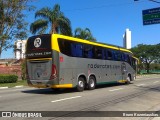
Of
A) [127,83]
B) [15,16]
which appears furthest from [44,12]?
[127,83]

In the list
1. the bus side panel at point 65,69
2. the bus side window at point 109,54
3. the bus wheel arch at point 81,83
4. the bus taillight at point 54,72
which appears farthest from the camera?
the bus side window at point 109,54

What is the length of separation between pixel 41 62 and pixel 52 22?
Answer: 84.8 ft

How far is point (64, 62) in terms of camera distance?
62.5 ft

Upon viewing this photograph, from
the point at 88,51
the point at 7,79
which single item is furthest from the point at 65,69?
the point at 7,79

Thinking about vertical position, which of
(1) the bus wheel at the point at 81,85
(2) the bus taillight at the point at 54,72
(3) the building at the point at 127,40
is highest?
(3) the building at the point at 127,40

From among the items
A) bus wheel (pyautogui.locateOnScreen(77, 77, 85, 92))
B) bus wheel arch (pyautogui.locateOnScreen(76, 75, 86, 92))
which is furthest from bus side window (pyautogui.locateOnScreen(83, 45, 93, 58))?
bus wheel (pyautogui.locateOnScreen(77, 77, 85, 92))

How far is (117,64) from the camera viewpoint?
26.8m

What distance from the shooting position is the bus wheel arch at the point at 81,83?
2058cm

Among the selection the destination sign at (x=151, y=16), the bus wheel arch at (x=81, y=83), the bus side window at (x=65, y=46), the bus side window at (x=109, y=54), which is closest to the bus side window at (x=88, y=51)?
the bus wheel arch at (x=81, y=83)

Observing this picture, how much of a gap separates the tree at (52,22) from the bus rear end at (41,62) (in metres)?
24.3

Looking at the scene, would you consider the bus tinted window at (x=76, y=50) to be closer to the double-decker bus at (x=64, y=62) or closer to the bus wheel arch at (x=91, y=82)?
the double-decker bus at (x=64, y=62)

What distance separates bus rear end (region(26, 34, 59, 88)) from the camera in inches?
726

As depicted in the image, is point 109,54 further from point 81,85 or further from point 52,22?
point 52,22

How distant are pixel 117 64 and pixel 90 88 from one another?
215 inches
